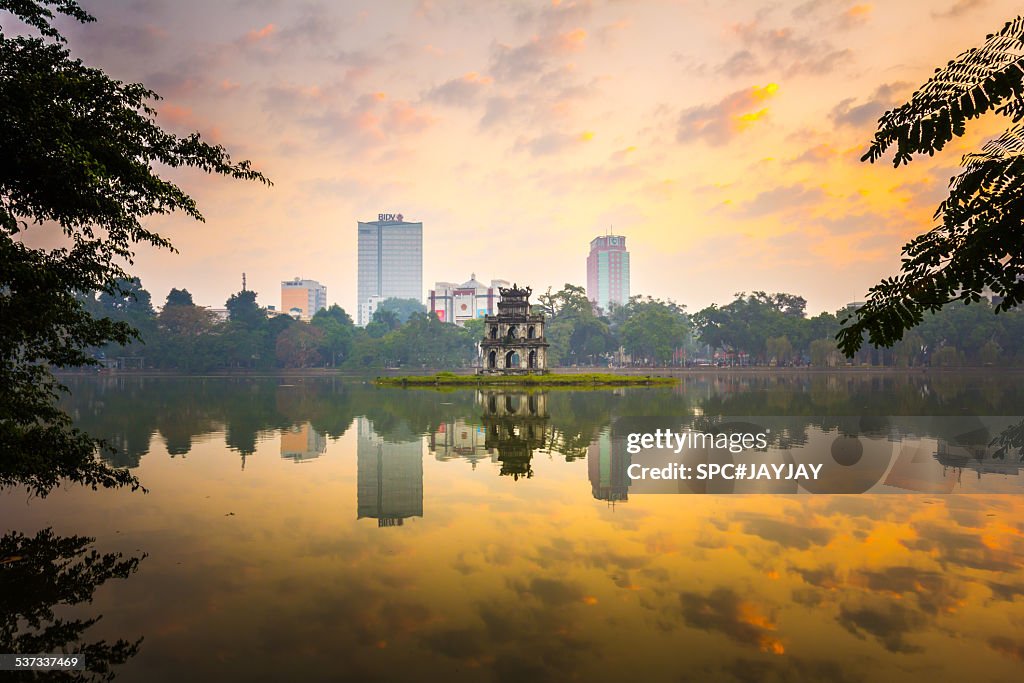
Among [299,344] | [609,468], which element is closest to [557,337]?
[299,344]

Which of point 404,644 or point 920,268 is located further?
point 404,644

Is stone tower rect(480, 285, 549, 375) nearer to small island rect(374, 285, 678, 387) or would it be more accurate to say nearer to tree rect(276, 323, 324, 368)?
small island rect(374, 285, 678, 387)

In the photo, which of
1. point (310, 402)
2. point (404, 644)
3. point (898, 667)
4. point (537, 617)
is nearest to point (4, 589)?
point (404, 644)

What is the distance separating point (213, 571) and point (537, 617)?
196 inches

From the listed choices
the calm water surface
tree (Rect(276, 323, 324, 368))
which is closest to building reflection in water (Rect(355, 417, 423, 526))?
the calm water surface

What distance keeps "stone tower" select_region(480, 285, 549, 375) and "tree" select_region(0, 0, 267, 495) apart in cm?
6044

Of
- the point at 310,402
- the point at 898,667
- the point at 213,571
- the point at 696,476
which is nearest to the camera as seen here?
the point at 898,667

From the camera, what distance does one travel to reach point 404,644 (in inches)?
283

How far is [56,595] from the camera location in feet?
27.7

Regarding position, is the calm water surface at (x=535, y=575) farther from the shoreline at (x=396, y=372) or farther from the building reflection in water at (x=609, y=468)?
the shoreline at (x=396, y=372)

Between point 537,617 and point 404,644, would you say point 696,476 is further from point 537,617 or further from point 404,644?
point 404,644

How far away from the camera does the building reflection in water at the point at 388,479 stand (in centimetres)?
1299

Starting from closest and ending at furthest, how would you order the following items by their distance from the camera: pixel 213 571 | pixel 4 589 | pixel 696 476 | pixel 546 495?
1. pixel 4 589
2. pixel 213 571
3. pixel 546 495
4. pixel 696 476

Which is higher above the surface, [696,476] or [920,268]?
[920,268]
